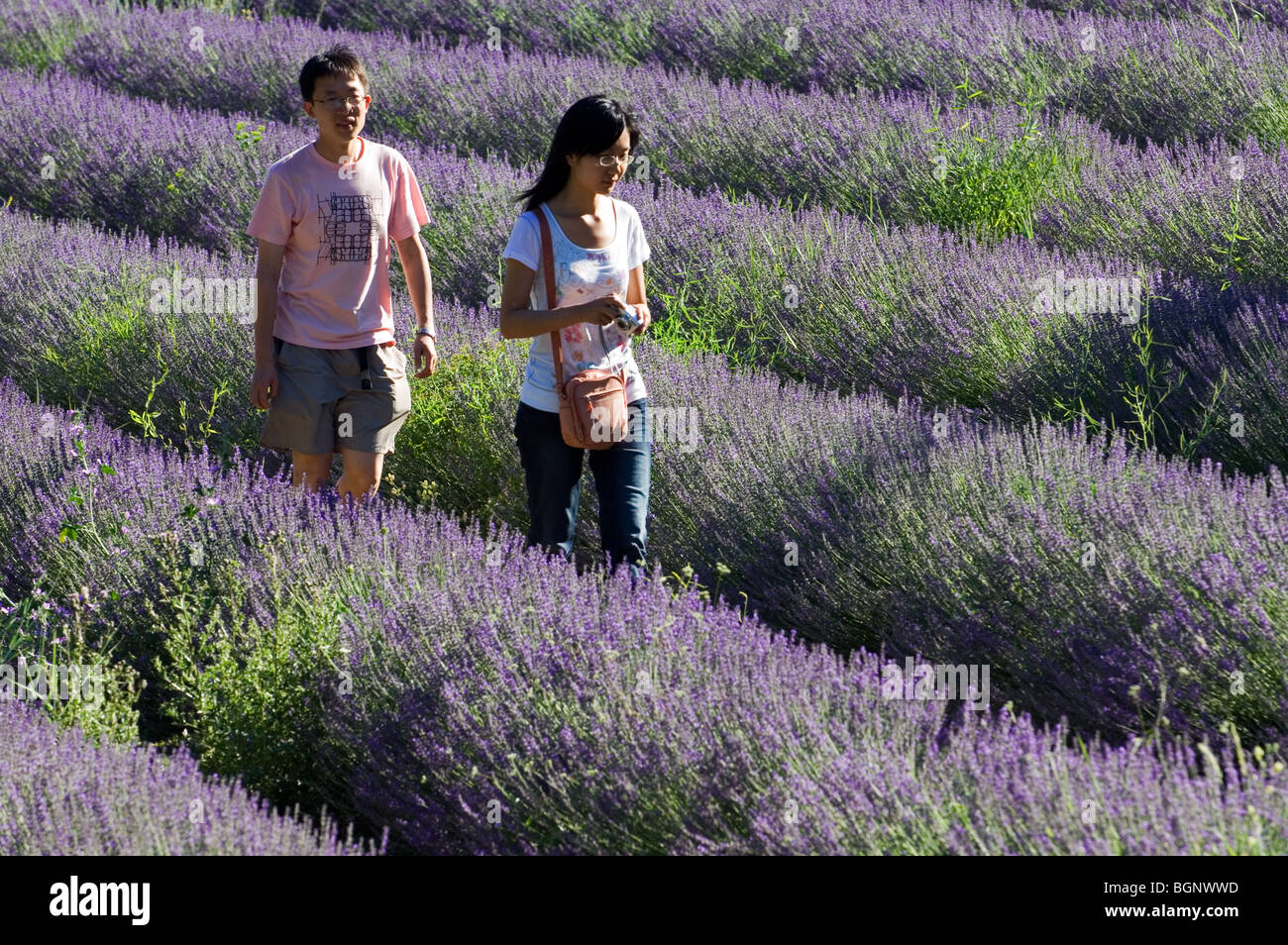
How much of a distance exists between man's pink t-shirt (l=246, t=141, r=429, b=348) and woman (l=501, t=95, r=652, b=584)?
0.51 meters

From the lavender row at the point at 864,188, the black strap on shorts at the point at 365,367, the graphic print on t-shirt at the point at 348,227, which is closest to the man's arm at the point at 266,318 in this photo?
the graphic print on t-shirt at the point at 348,227

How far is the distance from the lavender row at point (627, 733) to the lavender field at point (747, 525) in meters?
0.01

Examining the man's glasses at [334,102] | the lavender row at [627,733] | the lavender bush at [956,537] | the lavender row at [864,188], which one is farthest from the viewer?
the lavender row at [864,188]

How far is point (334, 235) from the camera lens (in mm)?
3857

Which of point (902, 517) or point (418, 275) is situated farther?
point (418, 275)

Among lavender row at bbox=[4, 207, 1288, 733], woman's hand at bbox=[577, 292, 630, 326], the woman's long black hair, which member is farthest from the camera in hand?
lavender row at bbox=[4, 207, 1288, 733]

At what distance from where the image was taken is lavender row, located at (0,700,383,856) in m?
2.42

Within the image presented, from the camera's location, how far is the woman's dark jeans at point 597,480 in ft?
11.8

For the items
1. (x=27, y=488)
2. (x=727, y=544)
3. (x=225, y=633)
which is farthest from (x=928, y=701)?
(x=27, y=488)

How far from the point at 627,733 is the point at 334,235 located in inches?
68.4

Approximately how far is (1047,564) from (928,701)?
0.72 meters

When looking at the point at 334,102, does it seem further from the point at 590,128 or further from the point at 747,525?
the point at 747,525

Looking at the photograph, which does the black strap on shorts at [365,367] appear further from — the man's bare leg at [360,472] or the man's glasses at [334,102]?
the man's glasses at [334,102]

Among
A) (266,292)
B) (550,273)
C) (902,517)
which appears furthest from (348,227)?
(902,517)
